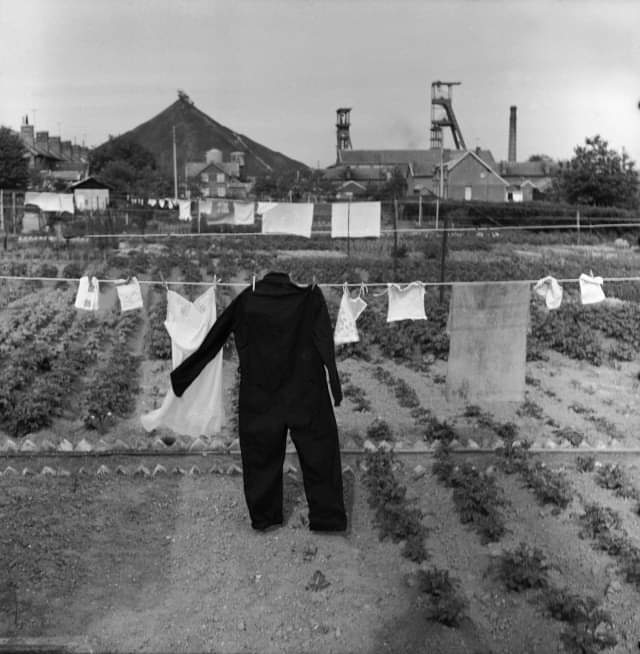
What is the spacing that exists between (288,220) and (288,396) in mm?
7900

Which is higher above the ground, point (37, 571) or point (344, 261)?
point (344, 261)

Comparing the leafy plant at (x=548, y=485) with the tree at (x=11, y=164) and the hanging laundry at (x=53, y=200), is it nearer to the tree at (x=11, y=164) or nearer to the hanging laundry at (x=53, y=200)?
the hanging laundry at (x=53, y=200)

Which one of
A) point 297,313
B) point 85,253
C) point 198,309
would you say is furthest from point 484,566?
point 85,253

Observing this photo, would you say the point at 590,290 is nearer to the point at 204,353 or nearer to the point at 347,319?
the point at 347,319

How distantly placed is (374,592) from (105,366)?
6.43m

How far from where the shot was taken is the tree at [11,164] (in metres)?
45.4

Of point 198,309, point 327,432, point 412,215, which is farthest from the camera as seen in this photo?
point 412,215

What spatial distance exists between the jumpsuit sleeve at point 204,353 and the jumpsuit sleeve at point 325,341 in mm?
577

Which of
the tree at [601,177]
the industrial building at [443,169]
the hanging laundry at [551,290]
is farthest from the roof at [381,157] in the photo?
the hanging laundry at [551,290]

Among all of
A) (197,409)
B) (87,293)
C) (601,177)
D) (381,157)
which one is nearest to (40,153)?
(381,157)

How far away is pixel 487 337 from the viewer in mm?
7492

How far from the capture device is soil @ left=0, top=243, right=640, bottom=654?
15.3 feet

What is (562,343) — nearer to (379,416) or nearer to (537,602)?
(379,416)

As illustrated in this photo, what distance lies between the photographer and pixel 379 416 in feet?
28.5
